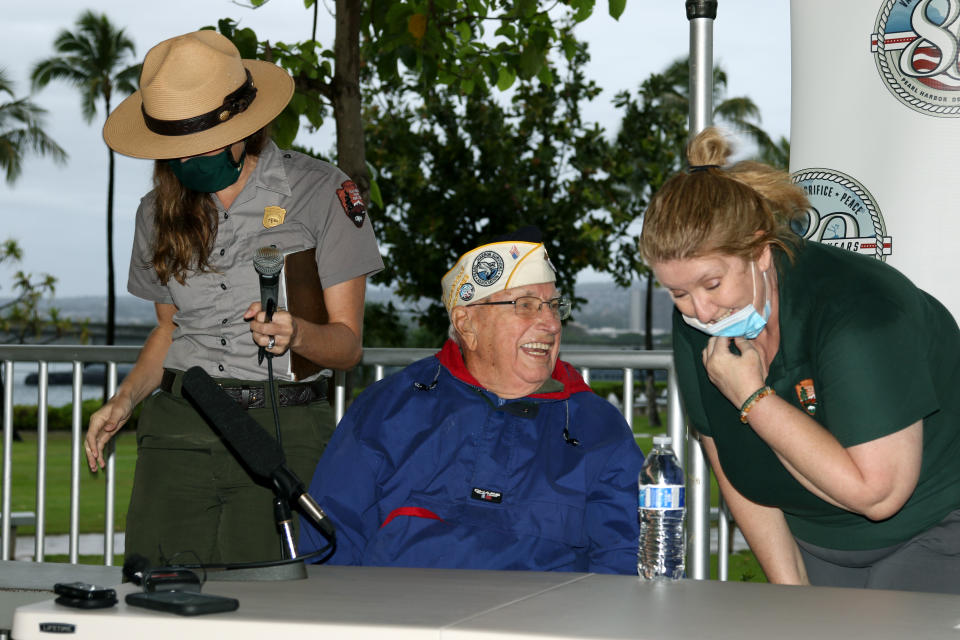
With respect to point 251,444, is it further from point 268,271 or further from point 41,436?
point 41,436

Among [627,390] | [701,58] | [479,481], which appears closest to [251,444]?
[479,481]

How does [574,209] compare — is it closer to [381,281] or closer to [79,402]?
[381,281]

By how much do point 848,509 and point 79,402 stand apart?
3325 millimetres

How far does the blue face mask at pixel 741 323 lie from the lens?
2289 millimetres

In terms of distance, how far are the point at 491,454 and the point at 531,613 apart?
111cm

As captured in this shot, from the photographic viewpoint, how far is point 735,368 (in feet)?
7.38

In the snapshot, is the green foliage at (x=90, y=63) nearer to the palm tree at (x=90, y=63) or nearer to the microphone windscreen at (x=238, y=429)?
the palm tree at (x=90, y=63)

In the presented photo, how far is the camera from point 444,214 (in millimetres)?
18594

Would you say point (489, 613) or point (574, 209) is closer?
point (489, 613)

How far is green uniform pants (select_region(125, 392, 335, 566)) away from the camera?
2779 mm

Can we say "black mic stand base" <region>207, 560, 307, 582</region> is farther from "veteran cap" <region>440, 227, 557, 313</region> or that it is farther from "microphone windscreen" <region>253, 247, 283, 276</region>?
"veteran cap" <region>440, 227, 557, 313</region>

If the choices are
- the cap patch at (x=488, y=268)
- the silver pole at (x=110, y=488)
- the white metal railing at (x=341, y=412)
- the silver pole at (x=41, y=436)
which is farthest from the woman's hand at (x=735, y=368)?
the silver pole at (x=41, y=436)

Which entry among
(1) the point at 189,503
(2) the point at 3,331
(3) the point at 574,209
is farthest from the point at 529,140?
(2) the point at 3,331

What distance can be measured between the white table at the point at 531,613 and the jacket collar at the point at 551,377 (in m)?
0.95
